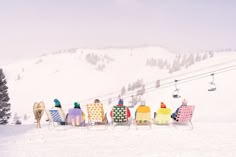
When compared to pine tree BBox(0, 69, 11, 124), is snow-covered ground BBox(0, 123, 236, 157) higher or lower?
lower

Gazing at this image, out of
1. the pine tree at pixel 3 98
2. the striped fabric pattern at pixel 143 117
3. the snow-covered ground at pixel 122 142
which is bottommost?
the snow-covered ground at pixel 122 142

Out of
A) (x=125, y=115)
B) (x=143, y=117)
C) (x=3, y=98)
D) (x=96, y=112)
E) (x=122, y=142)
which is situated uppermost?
(x=3, y=98)

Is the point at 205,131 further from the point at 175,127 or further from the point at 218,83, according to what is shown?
the point at 218,83

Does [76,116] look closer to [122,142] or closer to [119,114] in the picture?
[119,114]

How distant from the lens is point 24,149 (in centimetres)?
860

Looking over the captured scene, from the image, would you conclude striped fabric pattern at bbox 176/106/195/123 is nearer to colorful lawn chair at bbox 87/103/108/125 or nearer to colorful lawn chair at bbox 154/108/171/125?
colorful lawn chair at bbox 154/108/171/125

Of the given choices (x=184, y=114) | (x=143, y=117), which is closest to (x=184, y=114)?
(x=184, y=114)

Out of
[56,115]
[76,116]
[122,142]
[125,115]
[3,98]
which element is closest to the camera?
[122,142]

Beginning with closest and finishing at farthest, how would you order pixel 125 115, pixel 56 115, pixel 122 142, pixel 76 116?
pixel 122 142 → pixel 125 115 → pixel 76 116 → pixel 56 115

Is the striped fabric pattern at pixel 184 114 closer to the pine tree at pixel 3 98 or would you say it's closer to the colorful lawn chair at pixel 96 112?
the colorful lawn chair at pixel 96 112

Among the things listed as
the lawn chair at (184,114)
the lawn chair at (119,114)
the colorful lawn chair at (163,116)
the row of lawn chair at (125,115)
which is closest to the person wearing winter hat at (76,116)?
the row of lawn chair at (125,115)

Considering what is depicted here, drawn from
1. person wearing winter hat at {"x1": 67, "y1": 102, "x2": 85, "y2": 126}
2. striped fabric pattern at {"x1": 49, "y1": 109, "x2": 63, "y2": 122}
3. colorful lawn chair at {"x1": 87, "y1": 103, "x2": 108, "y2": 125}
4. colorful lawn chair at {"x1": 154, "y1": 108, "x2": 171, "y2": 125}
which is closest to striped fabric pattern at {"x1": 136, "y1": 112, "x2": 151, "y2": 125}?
colorful lawn chair at {"x1": 154, "y1": 108, "x2": 171, "y2": 125}

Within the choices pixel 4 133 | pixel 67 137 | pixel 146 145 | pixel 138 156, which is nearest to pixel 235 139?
pixel 146 145

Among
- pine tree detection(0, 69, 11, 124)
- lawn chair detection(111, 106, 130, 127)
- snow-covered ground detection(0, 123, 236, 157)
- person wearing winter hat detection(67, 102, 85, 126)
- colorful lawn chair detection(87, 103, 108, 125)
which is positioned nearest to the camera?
snow-covered ground detection(0, 123, 236, 157)
